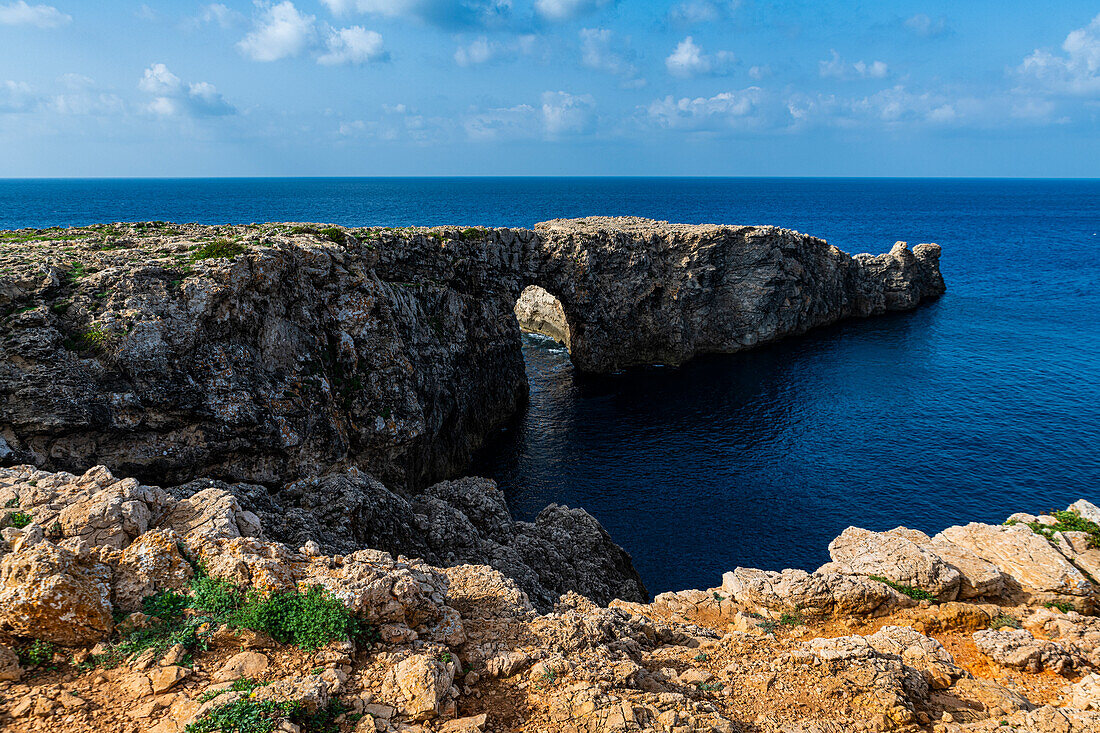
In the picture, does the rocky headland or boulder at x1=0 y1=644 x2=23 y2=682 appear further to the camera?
the rocky headland

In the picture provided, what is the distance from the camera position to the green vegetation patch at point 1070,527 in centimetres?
2188

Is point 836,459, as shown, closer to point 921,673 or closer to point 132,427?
point 921,673

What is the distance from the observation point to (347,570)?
47.1 feet

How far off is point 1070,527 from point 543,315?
6448cm

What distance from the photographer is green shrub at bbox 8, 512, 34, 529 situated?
47.3 ft

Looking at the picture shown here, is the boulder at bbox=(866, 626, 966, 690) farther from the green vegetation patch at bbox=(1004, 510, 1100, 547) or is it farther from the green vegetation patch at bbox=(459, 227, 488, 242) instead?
the green vegetation patch at bbox=(459, 227, 488, 242)

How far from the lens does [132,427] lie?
84.4 ft

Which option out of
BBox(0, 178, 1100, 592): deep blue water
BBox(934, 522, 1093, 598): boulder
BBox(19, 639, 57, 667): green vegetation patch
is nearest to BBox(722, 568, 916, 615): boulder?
BBox(934, 522, 1093, 598): boulder

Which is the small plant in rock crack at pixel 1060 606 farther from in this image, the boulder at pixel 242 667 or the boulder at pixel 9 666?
the boulder at pixel 9 666

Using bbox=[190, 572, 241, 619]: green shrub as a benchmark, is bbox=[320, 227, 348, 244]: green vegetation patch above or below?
above

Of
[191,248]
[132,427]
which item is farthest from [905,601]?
[191,248]

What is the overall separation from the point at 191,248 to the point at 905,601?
117 feet

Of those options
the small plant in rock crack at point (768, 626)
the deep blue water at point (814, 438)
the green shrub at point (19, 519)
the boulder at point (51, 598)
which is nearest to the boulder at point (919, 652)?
the small plant in rock crack at point (768, 626)

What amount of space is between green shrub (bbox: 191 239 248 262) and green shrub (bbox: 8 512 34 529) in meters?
18.2
